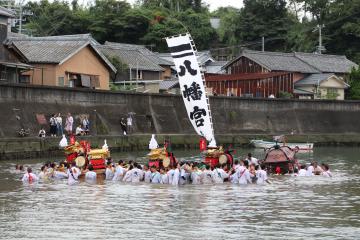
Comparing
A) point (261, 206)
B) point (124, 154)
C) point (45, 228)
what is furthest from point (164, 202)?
point (124, 154)

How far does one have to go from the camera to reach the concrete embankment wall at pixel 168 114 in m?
39.7

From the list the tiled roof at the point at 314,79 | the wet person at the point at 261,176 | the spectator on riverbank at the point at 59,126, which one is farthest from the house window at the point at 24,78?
the wet person at the point at 261,176

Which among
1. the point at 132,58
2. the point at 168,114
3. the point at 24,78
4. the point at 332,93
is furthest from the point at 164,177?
the point at 332,93

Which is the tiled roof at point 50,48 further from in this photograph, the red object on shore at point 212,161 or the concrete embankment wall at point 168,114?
the red object on shore at point 212,161

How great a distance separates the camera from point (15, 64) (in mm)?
46656

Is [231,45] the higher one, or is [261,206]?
[231,45]

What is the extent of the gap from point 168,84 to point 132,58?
362 cm

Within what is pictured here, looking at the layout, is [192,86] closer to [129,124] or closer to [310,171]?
[310,171]

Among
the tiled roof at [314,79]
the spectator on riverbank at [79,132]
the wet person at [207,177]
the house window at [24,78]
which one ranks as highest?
the tiled roof at [314,79]

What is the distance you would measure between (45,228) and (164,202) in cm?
540

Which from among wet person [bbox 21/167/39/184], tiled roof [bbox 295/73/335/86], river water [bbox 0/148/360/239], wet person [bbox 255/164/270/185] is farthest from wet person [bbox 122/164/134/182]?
tiled roof [bbox 295/73/335/86]

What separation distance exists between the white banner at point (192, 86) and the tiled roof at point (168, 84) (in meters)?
31.4

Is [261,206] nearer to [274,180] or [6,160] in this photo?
[274,180]

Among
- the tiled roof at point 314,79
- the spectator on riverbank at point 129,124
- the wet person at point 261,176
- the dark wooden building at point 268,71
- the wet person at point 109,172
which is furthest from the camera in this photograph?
the tiled roof at point 314,79
